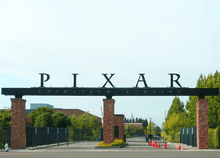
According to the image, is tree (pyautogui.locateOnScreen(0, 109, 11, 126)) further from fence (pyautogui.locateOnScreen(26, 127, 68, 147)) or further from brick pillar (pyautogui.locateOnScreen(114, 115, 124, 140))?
brick pillar (pyautogui.locateOnScreen(114, 115, 124, 140))

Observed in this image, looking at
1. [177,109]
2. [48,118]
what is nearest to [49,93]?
[48,118]

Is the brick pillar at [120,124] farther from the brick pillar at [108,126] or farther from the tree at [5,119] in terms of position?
the tree at [5,119]

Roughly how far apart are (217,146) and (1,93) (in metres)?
23.5

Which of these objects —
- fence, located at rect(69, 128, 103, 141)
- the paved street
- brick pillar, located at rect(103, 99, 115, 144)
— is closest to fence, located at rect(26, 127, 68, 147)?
the paved street

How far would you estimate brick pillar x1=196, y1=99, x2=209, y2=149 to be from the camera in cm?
3234

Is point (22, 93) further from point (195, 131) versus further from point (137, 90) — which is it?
point (195, 131)

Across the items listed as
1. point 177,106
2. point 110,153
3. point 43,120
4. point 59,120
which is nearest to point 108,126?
point 110,153

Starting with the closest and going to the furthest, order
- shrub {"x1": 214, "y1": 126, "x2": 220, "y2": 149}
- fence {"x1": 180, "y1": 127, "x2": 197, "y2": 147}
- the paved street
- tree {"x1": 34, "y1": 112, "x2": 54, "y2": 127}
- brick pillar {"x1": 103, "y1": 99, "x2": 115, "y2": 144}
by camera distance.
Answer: the paved street < shrub {"x1": 214, "y1": 126, "x2": 220, "y2": 149} < brick pillar {"x1": 103, "y1": 99, "x2": 115, "y2": 144} < fence {"x1": 180, "y1": 127, "x2": 197, "y2": 147} < tree {"x1": 34, "y1": 112, "x2": 54, "y2": 127}

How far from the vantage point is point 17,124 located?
33.4 metres

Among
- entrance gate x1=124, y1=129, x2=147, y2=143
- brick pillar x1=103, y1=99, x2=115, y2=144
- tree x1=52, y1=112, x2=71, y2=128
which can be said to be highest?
brick pillar x1=103, y1=99, x2=115, y2=144

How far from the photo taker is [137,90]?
34062 millimetres

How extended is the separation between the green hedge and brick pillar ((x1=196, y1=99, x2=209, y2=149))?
0.99m

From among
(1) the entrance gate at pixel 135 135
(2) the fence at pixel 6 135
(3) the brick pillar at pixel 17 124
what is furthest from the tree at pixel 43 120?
(3) the brick pillar at pixel 17 124

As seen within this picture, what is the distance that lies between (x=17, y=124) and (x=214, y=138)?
20.6 m
